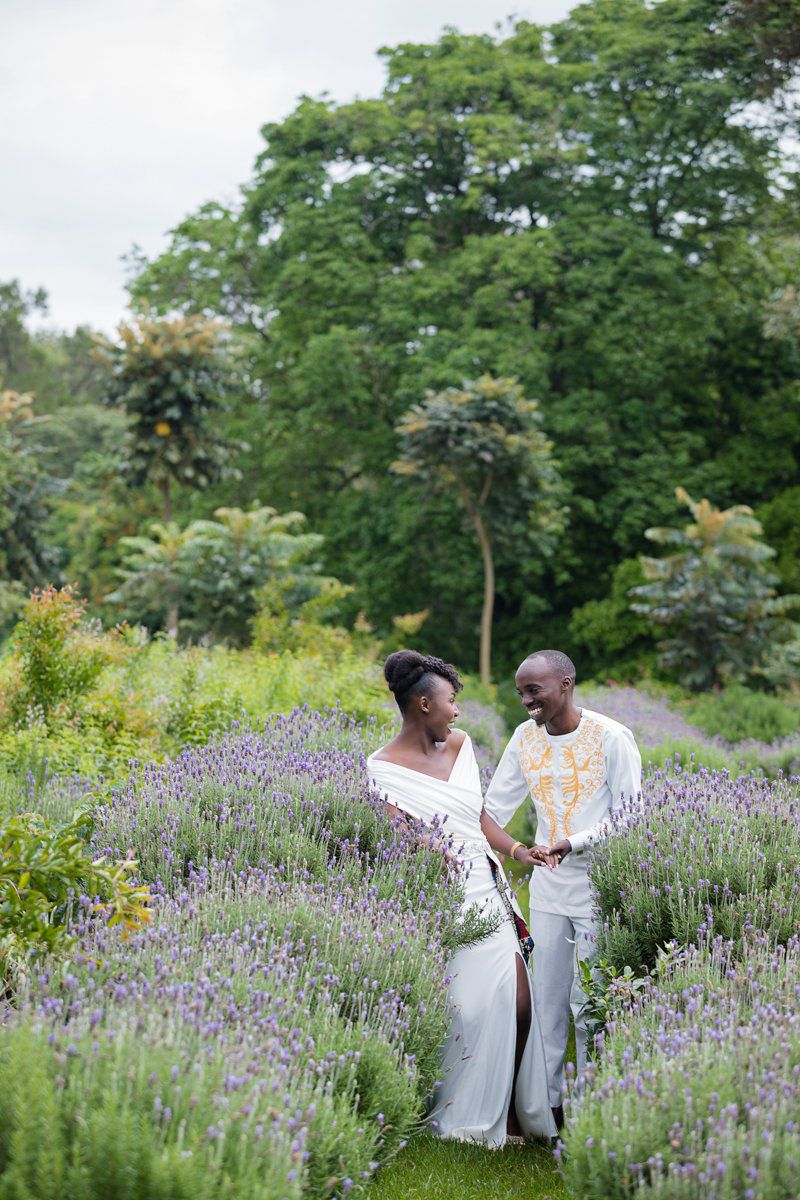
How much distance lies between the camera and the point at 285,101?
66.9ft

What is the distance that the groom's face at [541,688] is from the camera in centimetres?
356

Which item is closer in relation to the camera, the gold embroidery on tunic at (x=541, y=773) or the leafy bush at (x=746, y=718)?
the gold embroidery on tunic at (x=541, y=773)

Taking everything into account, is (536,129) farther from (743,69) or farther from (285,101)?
(285,101)

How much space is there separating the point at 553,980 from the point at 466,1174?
0.79 m

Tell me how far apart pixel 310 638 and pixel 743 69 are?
1488cm

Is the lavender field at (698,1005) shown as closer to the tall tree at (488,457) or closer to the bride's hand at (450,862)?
the bride's hand at (450,862)

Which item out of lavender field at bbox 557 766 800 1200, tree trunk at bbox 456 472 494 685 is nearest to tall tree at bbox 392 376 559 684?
tree trunk at bbox 456 472 494 685

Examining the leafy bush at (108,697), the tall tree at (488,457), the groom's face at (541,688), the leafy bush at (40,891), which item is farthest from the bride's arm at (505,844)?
the tall tree at (488,457)

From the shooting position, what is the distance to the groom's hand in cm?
352

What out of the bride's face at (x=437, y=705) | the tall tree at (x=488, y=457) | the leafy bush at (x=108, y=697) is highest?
the tall tree at (x=488, y=457)

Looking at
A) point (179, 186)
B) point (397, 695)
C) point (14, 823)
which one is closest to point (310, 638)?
point (397, 695)

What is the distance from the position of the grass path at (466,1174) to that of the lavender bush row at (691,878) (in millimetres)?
778

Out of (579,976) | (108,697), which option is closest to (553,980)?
(579,976)

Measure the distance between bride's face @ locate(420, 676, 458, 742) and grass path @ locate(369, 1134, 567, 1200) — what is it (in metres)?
1.56
